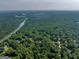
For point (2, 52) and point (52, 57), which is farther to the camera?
point (2, 52)

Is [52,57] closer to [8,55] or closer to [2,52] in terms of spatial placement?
[8,55]

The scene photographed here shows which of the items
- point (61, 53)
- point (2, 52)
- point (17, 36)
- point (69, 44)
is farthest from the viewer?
point (17, 36)

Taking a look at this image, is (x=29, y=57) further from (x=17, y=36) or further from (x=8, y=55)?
(x=17, y=36)

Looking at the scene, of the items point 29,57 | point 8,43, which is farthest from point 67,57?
point 8,43

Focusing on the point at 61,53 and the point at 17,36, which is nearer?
the point at 61,53

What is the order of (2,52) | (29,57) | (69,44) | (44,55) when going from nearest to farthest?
(29,57), (44,55), (2,52), (69,44)

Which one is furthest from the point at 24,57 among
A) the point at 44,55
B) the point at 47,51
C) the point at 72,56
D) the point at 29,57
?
the point at 72,56

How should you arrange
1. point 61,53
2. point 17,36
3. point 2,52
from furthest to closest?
point 17,36
point 2,52
point 61,53

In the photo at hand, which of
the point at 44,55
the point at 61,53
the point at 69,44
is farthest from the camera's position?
the point at 69,44
